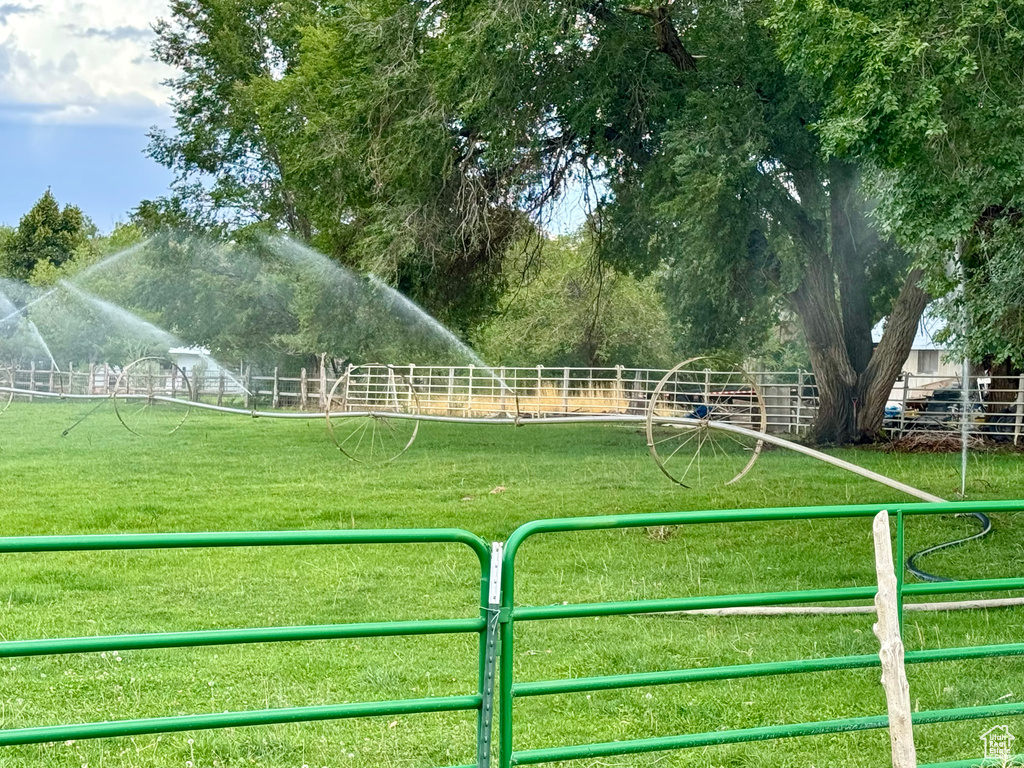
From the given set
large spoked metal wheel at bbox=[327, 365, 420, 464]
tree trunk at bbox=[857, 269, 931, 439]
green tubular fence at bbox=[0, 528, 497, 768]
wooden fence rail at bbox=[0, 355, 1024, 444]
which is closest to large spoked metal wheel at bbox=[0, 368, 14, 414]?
wooden fence rail at bbox=[0, 355, 1024, 444]

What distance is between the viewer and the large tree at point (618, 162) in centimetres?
1725

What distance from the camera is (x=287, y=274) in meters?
43.4

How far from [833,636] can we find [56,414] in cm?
3000

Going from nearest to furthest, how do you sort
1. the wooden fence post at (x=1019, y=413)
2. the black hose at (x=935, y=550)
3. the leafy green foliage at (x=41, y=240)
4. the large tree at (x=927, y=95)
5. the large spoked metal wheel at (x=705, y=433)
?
the black hose at (x=935, y=550) < the large tree at (x=927, y=95) < the large spoked metal wheel at (x=705, y=433) < the wooden fence post at (x=1019, y=413) < the leafy green foliage at (x=41, y=240)

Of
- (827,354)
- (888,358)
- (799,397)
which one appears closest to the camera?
(827,354)

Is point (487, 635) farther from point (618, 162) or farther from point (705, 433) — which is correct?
point (618, 162)

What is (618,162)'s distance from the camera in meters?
19.7

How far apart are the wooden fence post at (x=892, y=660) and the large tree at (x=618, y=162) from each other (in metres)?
12.9

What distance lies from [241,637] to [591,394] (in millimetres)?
30467

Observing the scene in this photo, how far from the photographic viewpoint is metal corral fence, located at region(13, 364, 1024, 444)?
23844 millimetres

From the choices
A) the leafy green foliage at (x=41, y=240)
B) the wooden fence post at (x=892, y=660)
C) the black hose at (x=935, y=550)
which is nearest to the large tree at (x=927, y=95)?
the black hose at (x=935, y=550)

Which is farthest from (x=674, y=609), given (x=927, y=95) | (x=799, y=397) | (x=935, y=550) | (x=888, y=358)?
(x=799, y=397)

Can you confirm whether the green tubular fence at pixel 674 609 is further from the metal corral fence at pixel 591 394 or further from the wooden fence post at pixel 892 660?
the metal corral fence at pixel 591 394

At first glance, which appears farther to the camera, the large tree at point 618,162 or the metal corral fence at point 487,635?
the large tree at point 618,162
